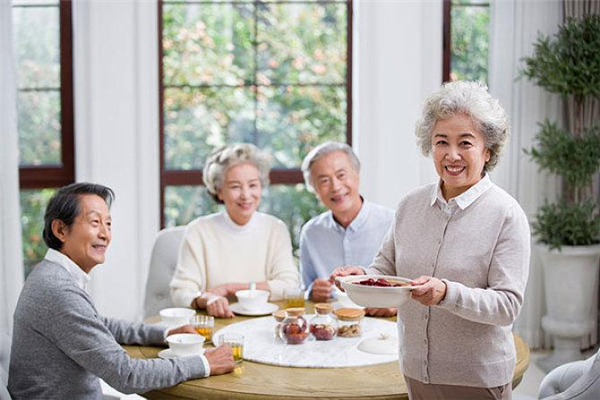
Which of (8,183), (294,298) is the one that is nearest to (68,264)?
(294,298)

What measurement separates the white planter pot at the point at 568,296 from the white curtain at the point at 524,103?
20 centimetres

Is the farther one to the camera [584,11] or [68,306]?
[584,11]

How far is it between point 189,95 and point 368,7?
1147mm

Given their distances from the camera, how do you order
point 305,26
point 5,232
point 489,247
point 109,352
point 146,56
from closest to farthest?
point 489,247 → point 109,352 → point 5,232 → point 146,56 → point 305,26

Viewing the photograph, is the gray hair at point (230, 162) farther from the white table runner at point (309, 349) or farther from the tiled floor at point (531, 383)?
the tiled floor at point (531, 383)

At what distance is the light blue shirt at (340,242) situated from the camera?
12.1 ft

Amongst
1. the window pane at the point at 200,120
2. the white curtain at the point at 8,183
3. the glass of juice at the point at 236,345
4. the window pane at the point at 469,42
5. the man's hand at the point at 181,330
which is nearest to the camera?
the glass of juice at the point at 236,345

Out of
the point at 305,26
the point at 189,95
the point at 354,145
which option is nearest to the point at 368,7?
the point at 305,26

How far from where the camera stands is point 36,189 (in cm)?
517

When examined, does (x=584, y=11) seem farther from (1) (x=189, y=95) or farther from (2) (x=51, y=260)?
(2) (x=51, y=260)

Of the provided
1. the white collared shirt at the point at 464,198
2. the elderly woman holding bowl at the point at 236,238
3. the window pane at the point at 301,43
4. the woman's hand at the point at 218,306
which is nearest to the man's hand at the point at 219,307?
the woman's hand at the point at 218,306

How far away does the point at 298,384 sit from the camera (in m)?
2.46

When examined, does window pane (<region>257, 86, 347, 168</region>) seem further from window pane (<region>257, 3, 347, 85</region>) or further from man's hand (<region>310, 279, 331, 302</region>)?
man's hand (<region>310, 279, 331, 302</region>)

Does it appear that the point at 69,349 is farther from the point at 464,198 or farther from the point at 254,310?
the point at 464,198
